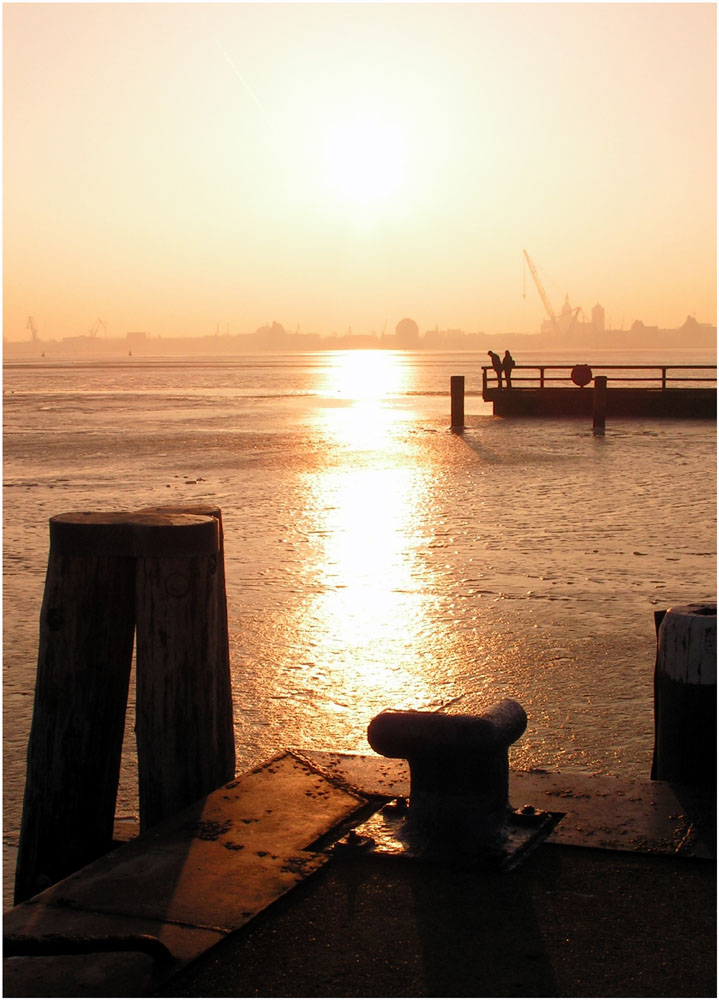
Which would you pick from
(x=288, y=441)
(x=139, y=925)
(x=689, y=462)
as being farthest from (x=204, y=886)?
(x=288, y=441)

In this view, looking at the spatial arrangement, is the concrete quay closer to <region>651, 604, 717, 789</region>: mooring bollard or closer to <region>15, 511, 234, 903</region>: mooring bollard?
<region>651, 604, 717, 789</region>: mooring bollard

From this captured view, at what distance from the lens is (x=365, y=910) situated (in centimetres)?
371

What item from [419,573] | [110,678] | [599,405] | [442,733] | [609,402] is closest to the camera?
[442,733]

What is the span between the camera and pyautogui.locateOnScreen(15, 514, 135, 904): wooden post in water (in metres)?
4.65

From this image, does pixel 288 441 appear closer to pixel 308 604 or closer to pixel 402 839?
pixel 308 604

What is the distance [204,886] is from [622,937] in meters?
1.39

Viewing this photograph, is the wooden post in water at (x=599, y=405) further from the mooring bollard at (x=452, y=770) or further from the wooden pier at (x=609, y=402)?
the mooring bollard at (x=452, y=770)

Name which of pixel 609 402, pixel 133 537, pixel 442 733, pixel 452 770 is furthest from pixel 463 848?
pixel 609 402

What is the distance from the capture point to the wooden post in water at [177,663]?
4.62 metres

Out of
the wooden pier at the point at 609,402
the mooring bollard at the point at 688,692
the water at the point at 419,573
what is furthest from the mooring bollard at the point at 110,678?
the wooden pier at the point at 609,402

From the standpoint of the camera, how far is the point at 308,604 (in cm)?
917

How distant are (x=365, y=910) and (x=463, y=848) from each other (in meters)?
0.59

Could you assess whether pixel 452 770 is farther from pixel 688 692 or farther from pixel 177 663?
pixel 177 663

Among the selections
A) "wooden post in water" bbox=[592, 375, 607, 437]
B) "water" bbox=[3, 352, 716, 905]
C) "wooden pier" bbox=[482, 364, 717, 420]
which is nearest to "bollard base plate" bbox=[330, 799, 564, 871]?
"water" bbox=[3, 352, 716, 905]
